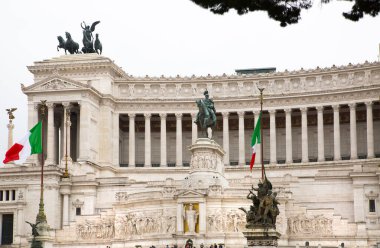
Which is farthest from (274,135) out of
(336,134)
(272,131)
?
(336,134)

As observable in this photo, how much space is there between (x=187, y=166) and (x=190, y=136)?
583 cm

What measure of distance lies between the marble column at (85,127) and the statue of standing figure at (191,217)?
28.9 m

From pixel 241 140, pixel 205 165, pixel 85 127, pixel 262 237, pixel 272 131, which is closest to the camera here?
pixel 262 237

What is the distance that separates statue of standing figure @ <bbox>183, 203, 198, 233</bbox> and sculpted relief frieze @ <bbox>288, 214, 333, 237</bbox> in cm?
806

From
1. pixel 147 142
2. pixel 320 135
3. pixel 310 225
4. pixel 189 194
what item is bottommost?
pixel 310 225

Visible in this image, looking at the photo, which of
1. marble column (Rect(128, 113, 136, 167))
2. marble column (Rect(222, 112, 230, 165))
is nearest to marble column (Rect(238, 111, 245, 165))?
marble column (Rect(222, 112, 230, 165))

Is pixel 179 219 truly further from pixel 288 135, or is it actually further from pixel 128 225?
pixel 288 135

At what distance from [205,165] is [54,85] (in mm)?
29889

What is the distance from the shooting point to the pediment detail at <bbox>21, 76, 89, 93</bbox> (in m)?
96.9

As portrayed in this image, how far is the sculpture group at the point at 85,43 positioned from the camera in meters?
105

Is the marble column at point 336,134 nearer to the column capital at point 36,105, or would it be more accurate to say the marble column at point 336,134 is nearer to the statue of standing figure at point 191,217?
the statue of standing figure at point 191,217

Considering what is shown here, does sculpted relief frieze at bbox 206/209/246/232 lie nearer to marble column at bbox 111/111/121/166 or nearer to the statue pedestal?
the statue pedestal

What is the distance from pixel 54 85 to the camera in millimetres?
97375

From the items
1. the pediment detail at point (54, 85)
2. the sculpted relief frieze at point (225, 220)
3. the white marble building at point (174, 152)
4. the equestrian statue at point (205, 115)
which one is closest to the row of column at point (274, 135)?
the white marble building at point (174, 152)
